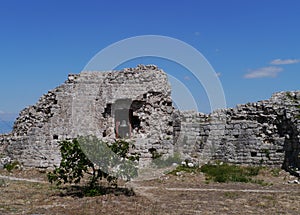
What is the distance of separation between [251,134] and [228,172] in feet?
7.77

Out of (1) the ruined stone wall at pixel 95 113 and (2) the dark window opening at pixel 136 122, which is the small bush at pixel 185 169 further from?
(2) the dark window opening at pixel 136 122

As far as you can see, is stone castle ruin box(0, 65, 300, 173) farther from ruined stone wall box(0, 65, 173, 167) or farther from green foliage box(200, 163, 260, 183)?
green foliage box(200, 163, 260, 183)

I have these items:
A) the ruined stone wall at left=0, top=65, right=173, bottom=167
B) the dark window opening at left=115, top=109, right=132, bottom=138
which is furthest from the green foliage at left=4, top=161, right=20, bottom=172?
the dark window opening at left=115, top=109, right=132, bottom=138

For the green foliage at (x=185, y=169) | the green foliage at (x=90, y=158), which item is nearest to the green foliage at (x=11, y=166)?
the green foliage at (x=90, y=158)

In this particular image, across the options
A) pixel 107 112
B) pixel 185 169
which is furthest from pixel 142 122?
pixel 185 169

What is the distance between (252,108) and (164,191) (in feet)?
22.6

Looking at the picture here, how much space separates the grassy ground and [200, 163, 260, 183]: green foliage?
410 mm

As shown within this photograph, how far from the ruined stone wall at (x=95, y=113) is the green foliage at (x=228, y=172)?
282 centimetres

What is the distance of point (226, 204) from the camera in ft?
37.0

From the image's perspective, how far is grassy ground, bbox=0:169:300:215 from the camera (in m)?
10.4

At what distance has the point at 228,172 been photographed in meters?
16.4

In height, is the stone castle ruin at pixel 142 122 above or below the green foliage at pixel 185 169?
above

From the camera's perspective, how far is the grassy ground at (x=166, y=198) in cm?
1041

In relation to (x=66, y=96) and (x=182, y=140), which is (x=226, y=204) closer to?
(x=182, y=140)
